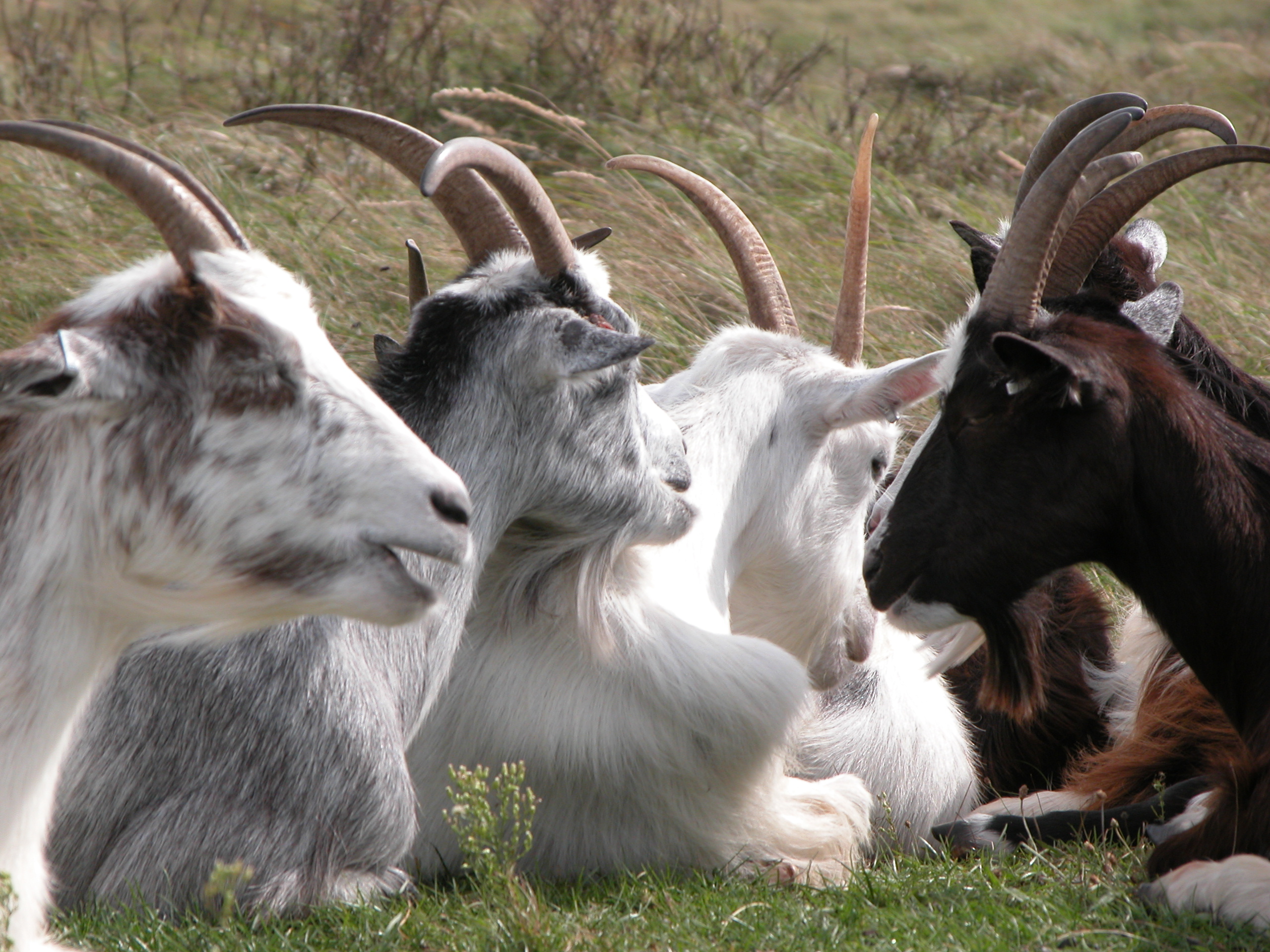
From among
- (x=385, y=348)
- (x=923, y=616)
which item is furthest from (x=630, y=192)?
(x=923, y=616)

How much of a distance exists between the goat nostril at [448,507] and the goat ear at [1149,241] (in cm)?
231

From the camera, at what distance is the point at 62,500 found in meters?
2.38

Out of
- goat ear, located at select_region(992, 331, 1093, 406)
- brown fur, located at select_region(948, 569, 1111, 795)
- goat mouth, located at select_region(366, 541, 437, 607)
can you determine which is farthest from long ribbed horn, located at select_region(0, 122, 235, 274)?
brown fur, located at select_region(948, 569, 1111, 795)

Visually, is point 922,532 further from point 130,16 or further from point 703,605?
point 130,16

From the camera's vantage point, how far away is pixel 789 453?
408 centimetres

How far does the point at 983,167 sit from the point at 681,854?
6448mm

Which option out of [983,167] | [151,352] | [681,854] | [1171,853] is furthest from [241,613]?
[983,167]

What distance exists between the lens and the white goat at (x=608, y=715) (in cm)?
350

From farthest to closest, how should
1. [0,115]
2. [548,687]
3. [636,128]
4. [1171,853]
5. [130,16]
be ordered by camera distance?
[130,16]
[636,128]
[0,115]
[548,687]
[1171,853]

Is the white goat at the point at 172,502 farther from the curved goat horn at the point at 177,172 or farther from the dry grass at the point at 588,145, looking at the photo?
the dry grass at the point at 588,145

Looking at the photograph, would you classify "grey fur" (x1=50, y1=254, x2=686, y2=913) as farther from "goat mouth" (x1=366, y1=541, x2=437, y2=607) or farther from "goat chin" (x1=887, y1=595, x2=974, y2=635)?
"goat chin" (x1=887, y1=595, x2=974, y2=635)

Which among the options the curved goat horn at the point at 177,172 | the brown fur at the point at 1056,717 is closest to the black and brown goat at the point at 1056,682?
the brown fur at the point at 1056,717

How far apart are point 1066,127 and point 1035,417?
2.88 ft

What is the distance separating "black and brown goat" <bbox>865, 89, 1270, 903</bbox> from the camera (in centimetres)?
317
